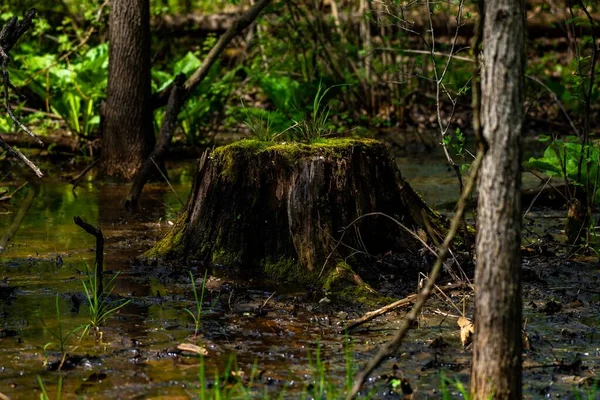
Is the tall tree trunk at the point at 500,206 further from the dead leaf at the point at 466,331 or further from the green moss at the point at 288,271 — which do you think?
the green moss at the point at 288,271

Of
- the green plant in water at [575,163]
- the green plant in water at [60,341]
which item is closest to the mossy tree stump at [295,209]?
the green plant in water at [575,163]

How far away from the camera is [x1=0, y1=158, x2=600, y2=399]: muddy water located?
3.89 m

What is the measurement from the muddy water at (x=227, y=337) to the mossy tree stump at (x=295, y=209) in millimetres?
263

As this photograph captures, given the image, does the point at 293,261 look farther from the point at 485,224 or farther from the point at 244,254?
the point at 485,224

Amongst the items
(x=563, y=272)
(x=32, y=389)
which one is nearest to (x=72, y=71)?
(x=563, y=272)

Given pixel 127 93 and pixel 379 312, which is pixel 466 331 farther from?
pixel 127 93

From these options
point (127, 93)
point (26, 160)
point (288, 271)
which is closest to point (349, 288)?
point (288, 271)

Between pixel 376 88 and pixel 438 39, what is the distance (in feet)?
12.4

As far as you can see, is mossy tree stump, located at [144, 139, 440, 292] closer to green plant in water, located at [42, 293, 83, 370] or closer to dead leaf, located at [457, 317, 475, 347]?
dead leaf, located at [457, 317, 475, 347]

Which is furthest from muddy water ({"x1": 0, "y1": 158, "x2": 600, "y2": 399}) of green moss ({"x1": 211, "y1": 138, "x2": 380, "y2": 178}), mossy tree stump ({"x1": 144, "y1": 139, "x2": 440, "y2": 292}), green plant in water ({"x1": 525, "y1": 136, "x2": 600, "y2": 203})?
green moss ({"x1": 211, "y1": 138, "x2": 380, "y2": 178})

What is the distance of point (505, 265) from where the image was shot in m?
3.16

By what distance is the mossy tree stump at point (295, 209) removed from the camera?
582 cm

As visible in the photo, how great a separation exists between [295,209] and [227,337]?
4.80 ft

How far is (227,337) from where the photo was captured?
4.56 m
